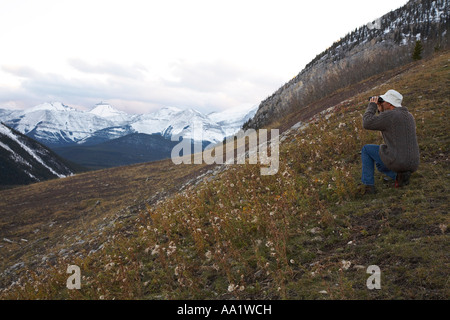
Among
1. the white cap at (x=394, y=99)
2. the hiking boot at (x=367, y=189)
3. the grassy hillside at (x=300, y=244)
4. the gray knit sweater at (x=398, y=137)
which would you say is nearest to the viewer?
the grassy hillside at (x=300, y=244)

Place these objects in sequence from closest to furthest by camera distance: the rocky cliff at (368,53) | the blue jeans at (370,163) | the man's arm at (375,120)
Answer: the man's arm at (375,120), the blue jeans at (370,163), the rocky cliff at (368,53)

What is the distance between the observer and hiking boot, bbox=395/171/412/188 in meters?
6.65

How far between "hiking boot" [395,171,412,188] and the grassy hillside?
0.17 meters

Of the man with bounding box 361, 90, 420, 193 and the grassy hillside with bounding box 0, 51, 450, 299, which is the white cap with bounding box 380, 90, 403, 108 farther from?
the grassy hillside with bounding box 0, 51, 450, 299

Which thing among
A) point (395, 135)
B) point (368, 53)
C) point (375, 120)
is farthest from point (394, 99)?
point (368, 53)

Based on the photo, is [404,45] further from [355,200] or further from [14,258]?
[14,258]

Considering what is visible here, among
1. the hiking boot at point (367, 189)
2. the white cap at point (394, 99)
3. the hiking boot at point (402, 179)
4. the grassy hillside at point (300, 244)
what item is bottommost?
the grassy hillside at point (300, 244)

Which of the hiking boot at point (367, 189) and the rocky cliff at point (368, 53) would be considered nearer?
the hiking boot at point (367, 189)

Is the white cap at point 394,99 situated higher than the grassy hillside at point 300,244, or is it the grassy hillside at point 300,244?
the white cap at point 394,99

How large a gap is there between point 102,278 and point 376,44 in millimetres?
74616

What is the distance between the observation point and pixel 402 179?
6.77 meters

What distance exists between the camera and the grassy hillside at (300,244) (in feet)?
14.1

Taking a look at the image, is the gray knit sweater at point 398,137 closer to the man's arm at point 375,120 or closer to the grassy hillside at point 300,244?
the man's arm at point 375,120

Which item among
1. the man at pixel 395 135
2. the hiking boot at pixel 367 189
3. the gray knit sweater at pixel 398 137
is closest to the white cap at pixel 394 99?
the man at pixel 395 135
